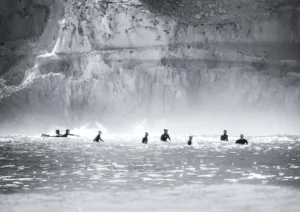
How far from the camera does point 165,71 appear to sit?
59.8 metres

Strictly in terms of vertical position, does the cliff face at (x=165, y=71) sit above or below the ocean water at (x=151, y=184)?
above

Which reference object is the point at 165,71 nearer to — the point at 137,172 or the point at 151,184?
the point at 137,172

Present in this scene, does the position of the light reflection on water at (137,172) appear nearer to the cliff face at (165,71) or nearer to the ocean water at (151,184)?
the ocean water at (151,184)

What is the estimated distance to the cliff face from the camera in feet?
192

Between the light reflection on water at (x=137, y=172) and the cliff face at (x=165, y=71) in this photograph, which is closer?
the light reflection on water at (x=137, y=172)

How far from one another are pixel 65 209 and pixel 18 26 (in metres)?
64.2

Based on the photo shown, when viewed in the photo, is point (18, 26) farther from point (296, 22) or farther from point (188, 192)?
point (188, 192)

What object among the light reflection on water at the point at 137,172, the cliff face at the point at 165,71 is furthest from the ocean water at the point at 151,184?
the cliff face at the point at 165,71

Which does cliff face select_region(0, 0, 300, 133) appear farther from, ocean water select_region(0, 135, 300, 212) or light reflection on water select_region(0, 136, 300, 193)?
ocean water select_region(0, 135, 300, 212)

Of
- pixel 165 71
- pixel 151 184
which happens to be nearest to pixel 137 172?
pixel 151 184

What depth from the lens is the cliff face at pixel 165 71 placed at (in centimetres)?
5862

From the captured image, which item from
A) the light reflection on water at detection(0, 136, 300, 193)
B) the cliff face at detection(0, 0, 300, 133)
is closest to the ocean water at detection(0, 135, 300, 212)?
the light reflection on water at detection(0, 136, 300, 193)

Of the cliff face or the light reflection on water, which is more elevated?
the cliff face

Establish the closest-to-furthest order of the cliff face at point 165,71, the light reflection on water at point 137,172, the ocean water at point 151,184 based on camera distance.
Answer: the ocean water at point 151,184 < the light reflection on water at point 137,172 < the cliff face at point 165,71
